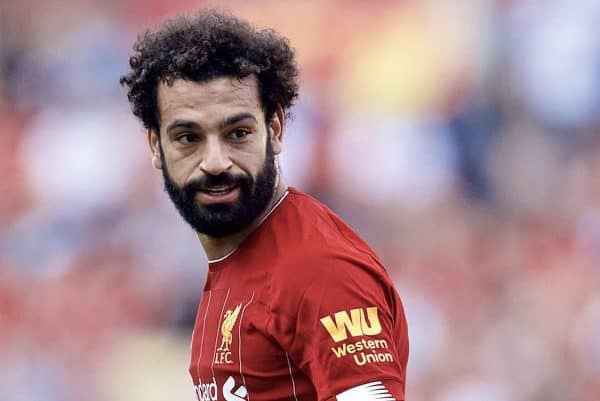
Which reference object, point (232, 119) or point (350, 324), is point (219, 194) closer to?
point (232, 119)

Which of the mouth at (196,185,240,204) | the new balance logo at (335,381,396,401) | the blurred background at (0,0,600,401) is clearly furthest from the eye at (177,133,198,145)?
the blurred background at (0,0,600,401)

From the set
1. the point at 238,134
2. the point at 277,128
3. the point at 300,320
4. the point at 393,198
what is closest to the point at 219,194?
the point at 238,134

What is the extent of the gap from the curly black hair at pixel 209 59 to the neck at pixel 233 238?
0.20 meters

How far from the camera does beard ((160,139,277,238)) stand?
2.83 m

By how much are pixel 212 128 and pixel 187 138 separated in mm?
92

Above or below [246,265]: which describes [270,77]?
above

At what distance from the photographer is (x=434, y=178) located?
261 inches

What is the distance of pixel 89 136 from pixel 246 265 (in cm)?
423

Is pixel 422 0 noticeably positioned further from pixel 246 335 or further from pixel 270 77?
pixel 246 335

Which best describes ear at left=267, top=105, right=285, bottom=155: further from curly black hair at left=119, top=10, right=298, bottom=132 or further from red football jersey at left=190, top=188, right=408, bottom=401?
red football jersey at left=190, top=188, right=408, bottom=401

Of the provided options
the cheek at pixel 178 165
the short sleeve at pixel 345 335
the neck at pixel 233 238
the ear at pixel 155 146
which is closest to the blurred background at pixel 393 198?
the neck at pixel 233 238

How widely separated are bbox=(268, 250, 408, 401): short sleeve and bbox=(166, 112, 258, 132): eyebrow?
0.43 meters

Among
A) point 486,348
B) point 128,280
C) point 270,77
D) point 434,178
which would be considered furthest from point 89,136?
point 270,77

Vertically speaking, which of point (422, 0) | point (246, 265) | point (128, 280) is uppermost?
point (422, 0)
